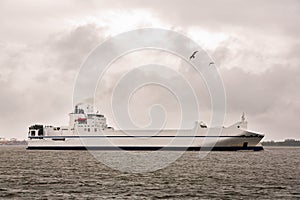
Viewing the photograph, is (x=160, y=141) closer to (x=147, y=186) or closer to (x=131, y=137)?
(x=131, y=137)

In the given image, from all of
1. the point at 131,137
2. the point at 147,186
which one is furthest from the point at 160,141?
the point at 147,186

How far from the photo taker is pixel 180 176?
42.9 metres

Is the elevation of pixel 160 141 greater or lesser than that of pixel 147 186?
greater

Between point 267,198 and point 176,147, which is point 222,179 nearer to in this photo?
point 267,198

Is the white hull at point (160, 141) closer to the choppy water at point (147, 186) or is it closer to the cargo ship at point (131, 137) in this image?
the cargo ship at point (131, 137)

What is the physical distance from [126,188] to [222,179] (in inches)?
406

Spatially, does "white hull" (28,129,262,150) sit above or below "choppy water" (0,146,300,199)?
above

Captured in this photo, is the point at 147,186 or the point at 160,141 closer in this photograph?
the point at 147,186

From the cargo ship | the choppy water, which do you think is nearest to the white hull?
the cargo ship

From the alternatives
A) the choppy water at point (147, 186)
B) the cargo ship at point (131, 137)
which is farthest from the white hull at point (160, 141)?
the choppy water at point (147, 186)

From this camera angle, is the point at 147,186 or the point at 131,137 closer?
the point at 147,186

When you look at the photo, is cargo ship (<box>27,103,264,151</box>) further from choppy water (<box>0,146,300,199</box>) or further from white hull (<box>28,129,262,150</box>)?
choppy water (<box>0,146,300,199</box>)

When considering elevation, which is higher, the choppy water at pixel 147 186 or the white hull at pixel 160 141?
the white hull at pixel 160 141

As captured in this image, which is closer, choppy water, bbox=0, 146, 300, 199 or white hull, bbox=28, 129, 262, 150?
choppy water, bbox=0, 146, 300, 199
